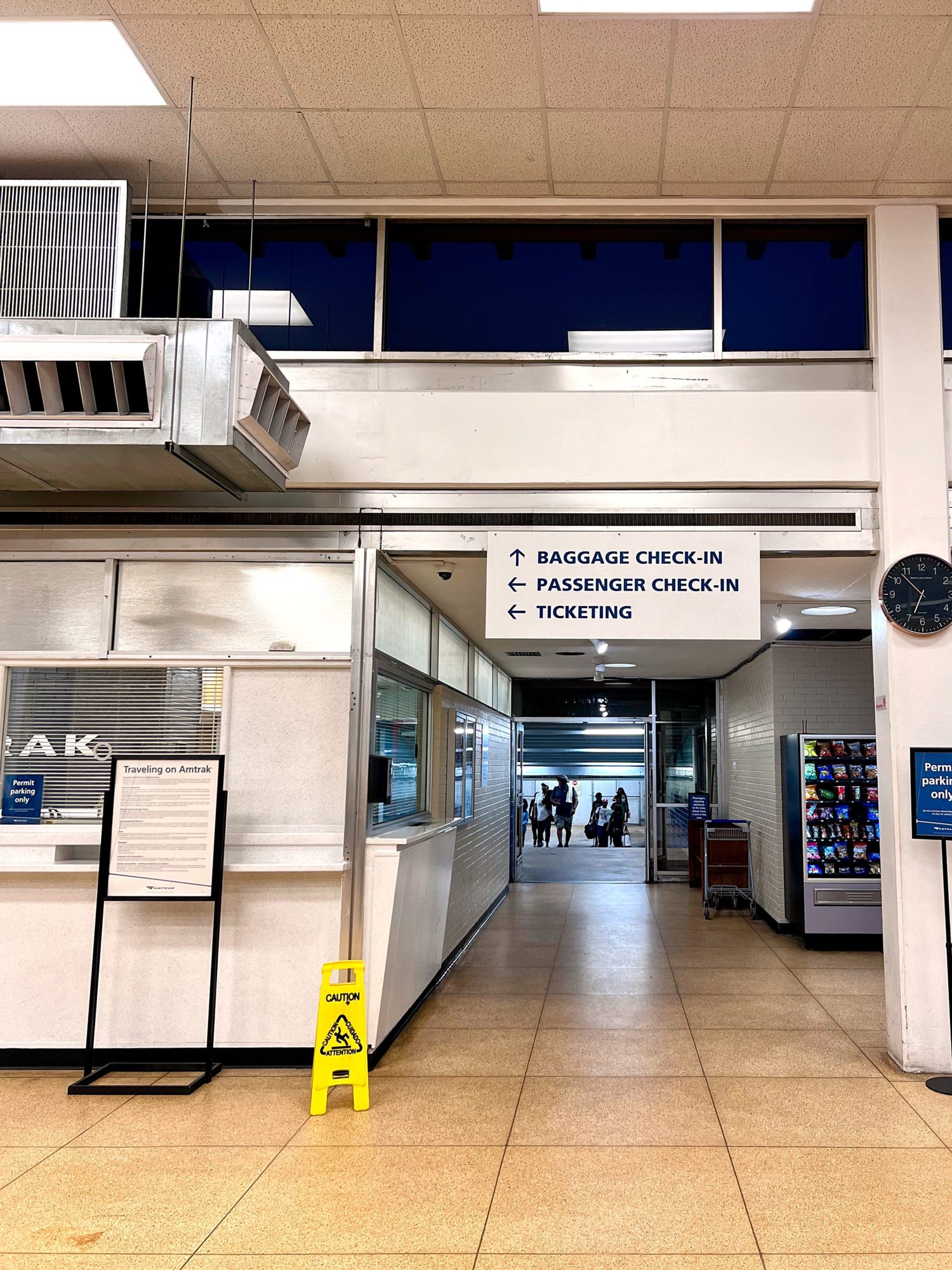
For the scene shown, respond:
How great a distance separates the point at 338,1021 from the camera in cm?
413

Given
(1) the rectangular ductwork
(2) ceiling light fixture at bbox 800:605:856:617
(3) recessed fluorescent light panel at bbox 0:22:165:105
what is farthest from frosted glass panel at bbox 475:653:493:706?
(3) recessed fluorescent light panel at bbox 0:22:165:105

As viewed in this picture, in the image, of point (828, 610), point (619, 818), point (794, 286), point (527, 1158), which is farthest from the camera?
point (619, 818)

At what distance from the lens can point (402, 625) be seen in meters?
5.86

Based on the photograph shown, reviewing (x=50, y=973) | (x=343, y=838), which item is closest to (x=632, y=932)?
(x=343, y=838)

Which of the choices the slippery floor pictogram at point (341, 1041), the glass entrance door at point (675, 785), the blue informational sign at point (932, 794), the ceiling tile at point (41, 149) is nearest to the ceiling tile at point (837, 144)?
the blue informational sign at point (932, 794)

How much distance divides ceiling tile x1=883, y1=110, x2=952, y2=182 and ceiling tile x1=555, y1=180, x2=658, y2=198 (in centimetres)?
122

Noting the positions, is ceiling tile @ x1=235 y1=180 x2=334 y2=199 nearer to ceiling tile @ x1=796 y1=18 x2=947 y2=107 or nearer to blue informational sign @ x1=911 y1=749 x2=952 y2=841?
ceiling tile @ x1=796 y1=18 x2=947 y2=107

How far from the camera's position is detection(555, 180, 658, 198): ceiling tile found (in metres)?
5.09

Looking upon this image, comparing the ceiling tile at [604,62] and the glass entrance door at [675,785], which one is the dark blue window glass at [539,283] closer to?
the ceiling tile at [604,62]

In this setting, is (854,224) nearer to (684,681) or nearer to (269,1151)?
(269,1151)

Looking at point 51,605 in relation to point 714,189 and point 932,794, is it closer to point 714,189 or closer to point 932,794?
point 714,189

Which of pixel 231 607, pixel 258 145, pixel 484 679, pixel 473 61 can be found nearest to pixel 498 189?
pixel 473 61

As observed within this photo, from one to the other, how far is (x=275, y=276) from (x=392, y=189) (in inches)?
32.2

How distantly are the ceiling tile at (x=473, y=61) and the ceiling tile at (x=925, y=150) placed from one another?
6.00ft
